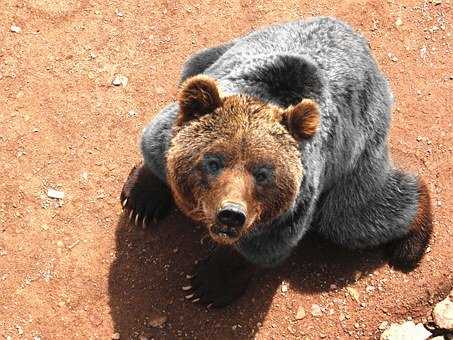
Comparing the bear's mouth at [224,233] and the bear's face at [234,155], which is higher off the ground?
the bear's face at [234,155]

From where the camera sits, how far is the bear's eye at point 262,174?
3719 millimetres

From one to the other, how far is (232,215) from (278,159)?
458mm

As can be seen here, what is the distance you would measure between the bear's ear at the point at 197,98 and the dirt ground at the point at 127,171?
169cm

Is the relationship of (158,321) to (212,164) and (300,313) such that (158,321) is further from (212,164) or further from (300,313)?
(212,164)

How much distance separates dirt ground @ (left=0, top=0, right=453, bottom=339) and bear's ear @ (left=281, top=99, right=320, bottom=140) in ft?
5.81

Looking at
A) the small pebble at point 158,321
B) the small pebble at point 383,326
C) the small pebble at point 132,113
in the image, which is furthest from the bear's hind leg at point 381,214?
the small pebble at point 132,113

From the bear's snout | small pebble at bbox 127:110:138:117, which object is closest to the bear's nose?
the bear's snout

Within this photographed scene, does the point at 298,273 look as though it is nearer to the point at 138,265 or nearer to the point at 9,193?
the point at 138,265

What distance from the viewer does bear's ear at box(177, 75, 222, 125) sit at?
3777mm

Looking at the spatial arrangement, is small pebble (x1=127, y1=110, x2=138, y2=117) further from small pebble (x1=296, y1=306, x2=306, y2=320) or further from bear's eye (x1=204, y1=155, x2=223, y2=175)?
bear's eye (x1=204, y1=155, x2=223, y2=175)

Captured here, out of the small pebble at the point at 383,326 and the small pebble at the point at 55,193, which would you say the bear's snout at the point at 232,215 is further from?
the small pebble at the point at 55,193

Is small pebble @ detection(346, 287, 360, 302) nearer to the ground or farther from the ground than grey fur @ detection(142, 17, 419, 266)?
nearer to the ground

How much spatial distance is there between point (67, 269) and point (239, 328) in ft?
4.44

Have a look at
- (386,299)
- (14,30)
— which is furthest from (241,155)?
(14,30)
